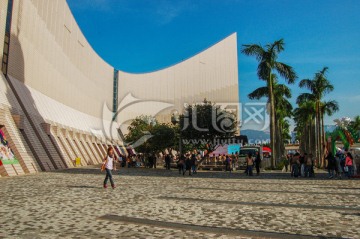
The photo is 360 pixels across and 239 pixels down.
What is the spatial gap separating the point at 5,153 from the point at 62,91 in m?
20.2

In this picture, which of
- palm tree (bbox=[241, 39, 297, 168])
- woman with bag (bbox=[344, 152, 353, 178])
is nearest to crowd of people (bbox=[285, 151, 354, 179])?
woman with bag (bbox=[344, 152, 353, 178])

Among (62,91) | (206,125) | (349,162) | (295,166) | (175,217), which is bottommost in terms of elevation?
(175,217)

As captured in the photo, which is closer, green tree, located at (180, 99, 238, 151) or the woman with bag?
the woman with bag

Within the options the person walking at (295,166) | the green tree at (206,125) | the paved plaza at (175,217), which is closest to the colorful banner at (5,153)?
the paved plaza at (175,217)

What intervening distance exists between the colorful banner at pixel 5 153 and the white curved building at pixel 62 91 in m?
0.24

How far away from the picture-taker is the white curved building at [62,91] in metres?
21.9

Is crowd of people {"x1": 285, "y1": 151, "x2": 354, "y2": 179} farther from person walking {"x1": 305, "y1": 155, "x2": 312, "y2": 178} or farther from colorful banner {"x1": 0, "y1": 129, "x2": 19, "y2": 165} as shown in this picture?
colorful banner {"x1": 0, "y1": 129, "x2": 19, "y2": 165}

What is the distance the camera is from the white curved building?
2191 centimetres

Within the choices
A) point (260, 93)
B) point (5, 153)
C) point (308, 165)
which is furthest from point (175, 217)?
point (260, 93)

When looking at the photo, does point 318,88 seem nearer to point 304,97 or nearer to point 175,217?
point 304,97

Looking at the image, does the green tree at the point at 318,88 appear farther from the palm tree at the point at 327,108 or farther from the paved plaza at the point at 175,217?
the paved plaza at the point at 175,217

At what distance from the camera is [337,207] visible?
7523 millimetres

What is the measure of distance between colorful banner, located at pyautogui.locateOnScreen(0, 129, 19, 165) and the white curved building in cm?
24

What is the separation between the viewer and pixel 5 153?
55.5ft
